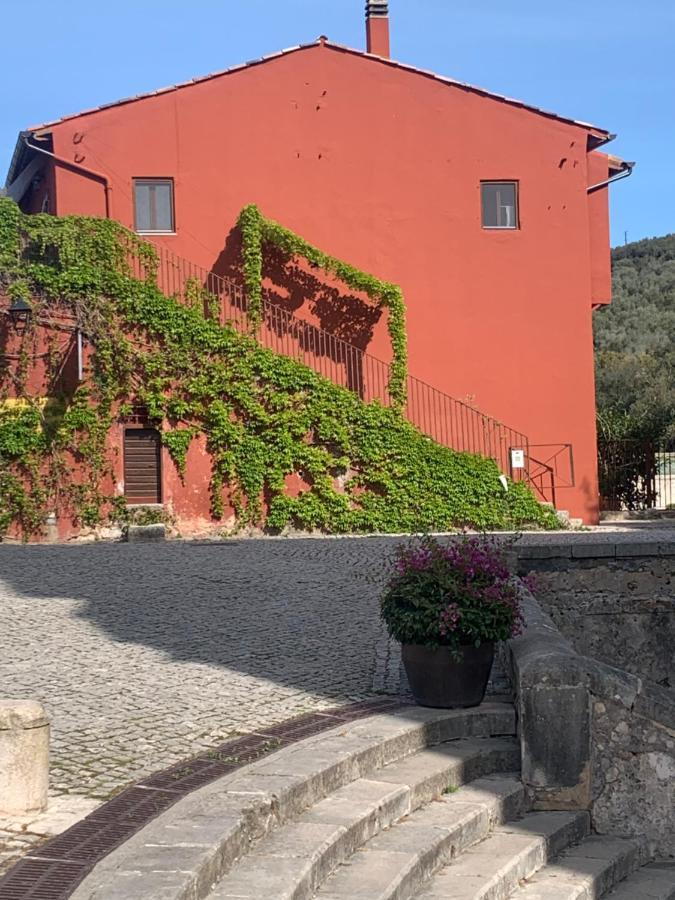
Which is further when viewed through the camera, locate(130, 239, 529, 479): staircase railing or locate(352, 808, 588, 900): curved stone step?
locate(130, 239, 529, 479): staircase railing

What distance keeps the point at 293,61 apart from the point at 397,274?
14.8 ft

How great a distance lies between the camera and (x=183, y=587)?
13281mm

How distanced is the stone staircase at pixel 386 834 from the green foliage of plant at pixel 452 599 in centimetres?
45

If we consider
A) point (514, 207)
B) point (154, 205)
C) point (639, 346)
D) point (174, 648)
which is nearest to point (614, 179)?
point (514, 207)

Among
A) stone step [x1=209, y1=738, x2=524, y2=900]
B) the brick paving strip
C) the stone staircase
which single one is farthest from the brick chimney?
stone step [x1=209, y1=738, x2=524, y2=900]

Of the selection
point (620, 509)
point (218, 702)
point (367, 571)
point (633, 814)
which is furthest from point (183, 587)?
point (620, 509)

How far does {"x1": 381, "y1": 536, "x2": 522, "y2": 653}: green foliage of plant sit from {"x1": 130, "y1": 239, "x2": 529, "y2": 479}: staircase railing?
1474cm

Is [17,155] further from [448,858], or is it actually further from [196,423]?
[448,858]

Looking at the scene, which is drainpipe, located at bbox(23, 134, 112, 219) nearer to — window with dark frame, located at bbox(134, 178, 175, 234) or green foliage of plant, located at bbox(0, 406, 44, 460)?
window with dark frame, located at bbox(134, 178, 175, 234)

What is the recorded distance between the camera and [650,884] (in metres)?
6.48

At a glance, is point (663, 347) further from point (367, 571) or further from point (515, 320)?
point (367, 571)

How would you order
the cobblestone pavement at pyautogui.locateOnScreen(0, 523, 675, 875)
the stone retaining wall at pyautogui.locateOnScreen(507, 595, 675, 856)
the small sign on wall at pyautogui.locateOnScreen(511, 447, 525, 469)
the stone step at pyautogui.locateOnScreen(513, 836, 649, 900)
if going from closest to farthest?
the stone step at pyautogui.locateOnScreen(513, 836, 649, 900) → the cobblestone pavement at pyautogui.locateOnScreen(0, 523, 675, 875) → the stone retaining wall at pyautogui.locateOnScreen(507, 595, 675, 856) → the small sign on wall at pyautogui.locateOnScreen(511, 447, 525, 469)

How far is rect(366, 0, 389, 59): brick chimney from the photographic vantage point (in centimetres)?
2514

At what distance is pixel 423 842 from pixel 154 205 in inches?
738
